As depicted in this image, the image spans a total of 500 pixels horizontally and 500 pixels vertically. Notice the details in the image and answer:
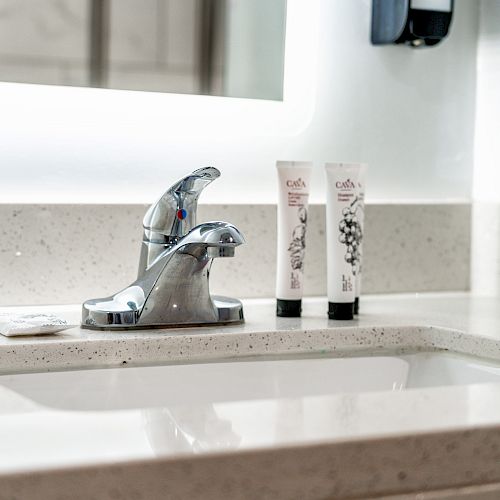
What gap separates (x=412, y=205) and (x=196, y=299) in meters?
0.37

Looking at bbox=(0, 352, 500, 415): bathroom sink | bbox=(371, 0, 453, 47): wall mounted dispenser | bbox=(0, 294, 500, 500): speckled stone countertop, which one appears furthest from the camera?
bbox=(371, 0, 453, 47): wall mounted dispenser

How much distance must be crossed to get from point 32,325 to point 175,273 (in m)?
0.14

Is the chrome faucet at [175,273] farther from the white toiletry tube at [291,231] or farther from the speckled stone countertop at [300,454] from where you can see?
the speckled stone countertop at [300,454]

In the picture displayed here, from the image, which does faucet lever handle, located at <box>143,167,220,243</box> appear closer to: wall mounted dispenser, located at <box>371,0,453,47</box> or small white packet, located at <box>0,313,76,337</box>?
small white packet, located at <box>0,313,76,337</box>

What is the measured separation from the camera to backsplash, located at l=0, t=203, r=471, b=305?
94 cm

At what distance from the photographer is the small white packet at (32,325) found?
2.55 ft

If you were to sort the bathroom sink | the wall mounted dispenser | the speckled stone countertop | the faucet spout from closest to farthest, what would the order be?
the speckled stone countertop, the bathroom sink, the faucet spout, the wall mounted dispenser

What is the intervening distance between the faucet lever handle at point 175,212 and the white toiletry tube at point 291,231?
0.29ft

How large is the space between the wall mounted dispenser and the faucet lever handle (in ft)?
1.14

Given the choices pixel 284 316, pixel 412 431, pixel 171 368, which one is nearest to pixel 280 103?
pixel 284 316

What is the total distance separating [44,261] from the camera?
0.95m

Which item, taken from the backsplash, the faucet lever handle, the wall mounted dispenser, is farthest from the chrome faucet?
the wall mounted dispenser

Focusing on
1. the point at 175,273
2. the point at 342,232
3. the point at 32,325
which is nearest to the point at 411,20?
the point at 342,232

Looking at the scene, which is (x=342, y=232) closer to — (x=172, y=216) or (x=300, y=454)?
(x=172, y=216)
